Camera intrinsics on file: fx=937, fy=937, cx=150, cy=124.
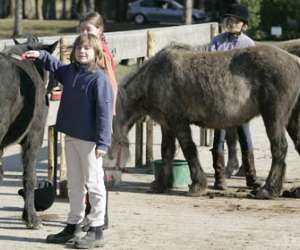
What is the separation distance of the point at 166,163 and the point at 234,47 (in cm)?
161

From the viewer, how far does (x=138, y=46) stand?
12758mm

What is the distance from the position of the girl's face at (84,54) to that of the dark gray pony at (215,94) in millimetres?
2526

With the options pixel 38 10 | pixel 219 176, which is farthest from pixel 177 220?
pixel 38 10

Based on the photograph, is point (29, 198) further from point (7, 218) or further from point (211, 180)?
point (211, 180)

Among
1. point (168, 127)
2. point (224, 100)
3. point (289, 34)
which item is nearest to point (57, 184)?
point (168, 127)

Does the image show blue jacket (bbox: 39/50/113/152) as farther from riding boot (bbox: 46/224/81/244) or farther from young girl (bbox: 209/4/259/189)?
young girl (bbox: 209/4/259/189)

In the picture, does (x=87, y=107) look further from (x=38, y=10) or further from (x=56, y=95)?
(x=38, y=10)

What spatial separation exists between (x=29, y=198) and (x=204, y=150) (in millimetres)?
5933

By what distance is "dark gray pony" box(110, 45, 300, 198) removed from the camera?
33.9 feet

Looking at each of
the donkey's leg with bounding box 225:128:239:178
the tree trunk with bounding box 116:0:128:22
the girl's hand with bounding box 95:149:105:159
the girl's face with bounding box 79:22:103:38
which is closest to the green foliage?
the tree trunk with bounding box 116:0:128:22

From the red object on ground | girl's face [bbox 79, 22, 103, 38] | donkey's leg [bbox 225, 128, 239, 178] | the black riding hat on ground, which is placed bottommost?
donkey's leg [bbox 225, 128, 239, 178]

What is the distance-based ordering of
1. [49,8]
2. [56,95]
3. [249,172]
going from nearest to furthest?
1. [56,95]
2. [249,172]
3. [49,8]

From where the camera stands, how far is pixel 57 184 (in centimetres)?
1088

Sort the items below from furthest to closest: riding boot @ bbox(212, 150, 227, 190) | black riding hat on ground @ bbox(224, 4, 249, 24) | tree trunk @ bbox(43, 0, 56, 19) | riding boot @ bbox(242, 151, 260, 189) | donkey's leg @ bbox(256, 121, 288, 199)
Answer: tree trunk @ bbox(43, 0, 56, 19), riding boot @ bbox(242, 151, 260, 189), riding boot @ bbox(212, 150, 227, 190), black riding hat on ground @ bbox(224, 4, 249, 24), donkey's leg @ bbox(256, 121, 288, 199)
